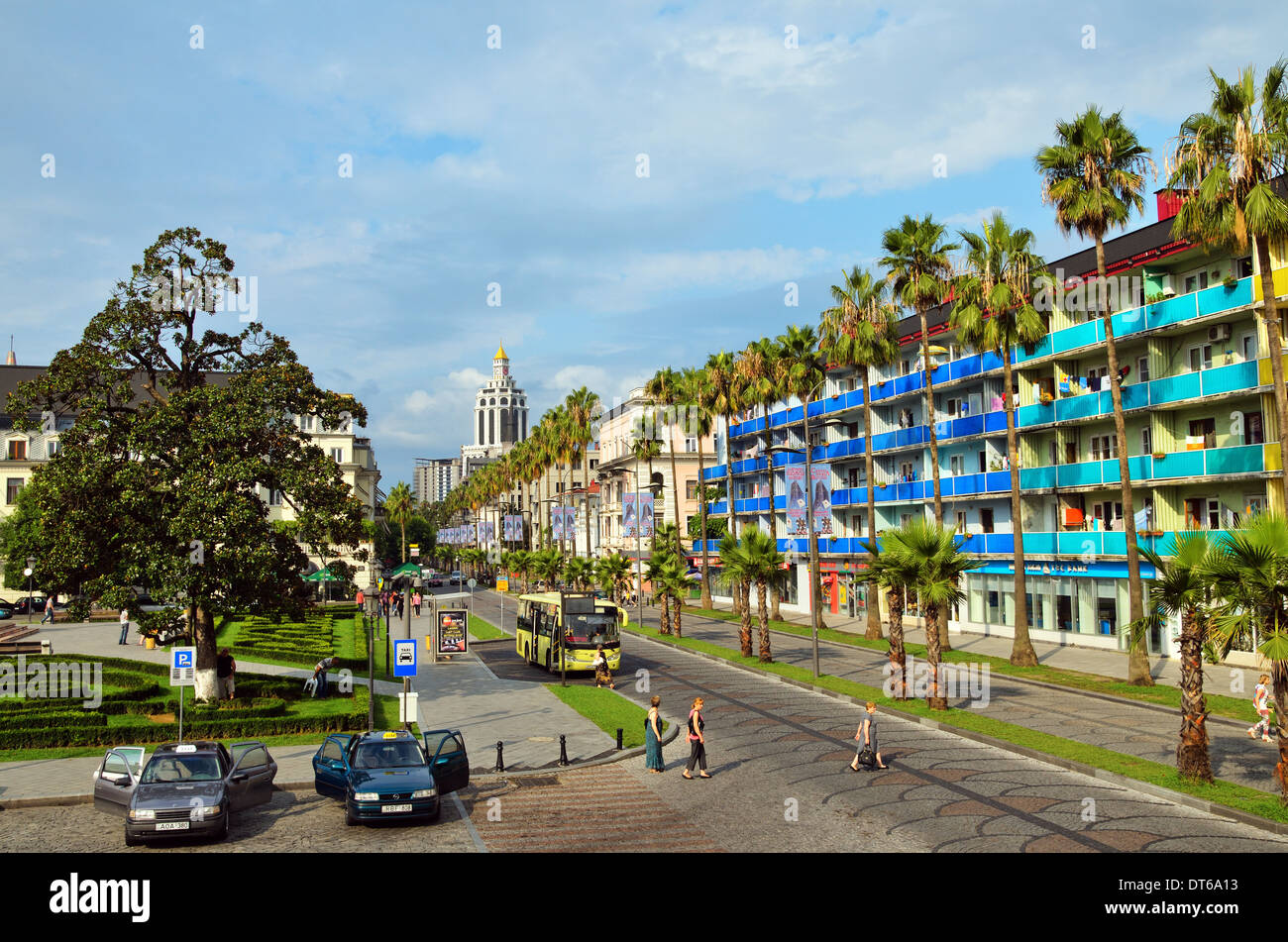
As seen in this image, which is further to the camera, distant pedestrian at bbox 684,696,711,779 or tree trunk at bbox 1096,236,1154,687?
tree trunk at bbox 1096,236,1154,687

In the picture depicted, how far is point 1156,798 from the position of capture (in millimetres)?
18406

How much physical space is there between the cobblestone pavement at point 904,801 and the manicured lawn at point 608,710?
1922 mm

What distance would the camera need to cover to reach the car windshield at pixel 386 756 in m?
18.9

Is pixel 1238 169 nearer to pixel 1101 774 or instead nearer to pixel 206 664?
pixel 1101 774

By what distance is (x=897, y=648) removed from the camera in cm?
3123

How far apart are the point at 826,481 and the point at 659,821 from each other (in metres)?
→ 24.2

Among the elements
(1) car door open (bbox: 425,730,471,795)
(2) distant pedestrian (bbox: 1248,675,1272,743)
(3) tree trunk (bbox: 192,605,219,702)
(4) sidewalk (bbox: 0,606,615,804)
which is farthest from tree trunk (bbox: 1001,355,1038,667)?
(3) tree trunk (bbox: 192,605,219,702)

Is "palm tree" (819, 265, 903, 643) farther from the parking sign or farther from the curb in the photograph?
the parking sign

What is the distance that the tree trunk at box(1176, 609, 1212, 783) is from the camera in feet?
61.7

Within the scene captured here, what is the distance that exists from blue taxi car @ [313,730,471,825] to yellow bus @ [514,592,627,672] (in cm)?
1844

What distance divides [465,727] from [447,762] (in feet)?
29.0

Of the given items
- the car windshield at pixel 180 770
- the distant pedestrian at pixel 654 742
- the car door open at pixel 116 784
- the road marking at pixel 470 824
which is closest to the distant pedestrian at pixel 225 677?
the car door open at pixel 116 784
